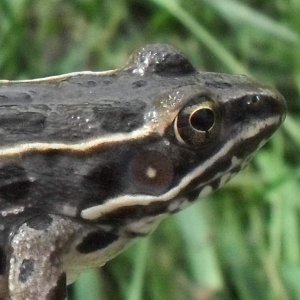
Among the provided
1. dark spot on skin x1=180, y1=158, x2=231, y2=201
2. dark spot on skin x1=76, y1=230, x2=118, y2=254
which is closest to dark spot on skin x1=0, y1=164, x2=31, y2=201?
dark spot on skin x1=76, y1=230, x2=118, y2=254

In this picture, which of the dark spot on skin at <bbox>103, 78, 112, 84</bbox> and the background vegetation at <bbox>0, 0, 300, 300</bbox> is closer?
the dark spot on skin at <bbox>103, 78, 112, 84</bbox>

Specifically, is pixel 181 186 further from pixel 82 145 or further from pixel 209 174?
pixel 82 145

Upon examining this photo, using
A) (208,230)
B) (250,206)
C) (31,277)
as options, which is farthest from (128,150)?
(250,206)

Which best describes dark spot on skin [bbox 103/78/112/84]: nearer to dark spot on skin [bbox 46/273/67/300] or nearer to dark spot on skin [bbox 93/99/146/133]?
dark spot on skin [bbox 93/99/146/133]

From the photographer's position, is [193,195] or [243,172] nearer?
[193,195]

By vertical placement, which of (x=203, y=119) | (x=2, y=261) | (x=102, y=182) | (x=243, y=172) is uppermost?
(x=203, y=119)

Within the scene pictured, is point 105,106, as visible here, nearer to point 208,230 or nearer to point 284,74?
point 208,230

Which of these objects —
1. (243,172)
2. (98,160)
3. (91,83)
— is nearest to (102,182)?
(98,160)
